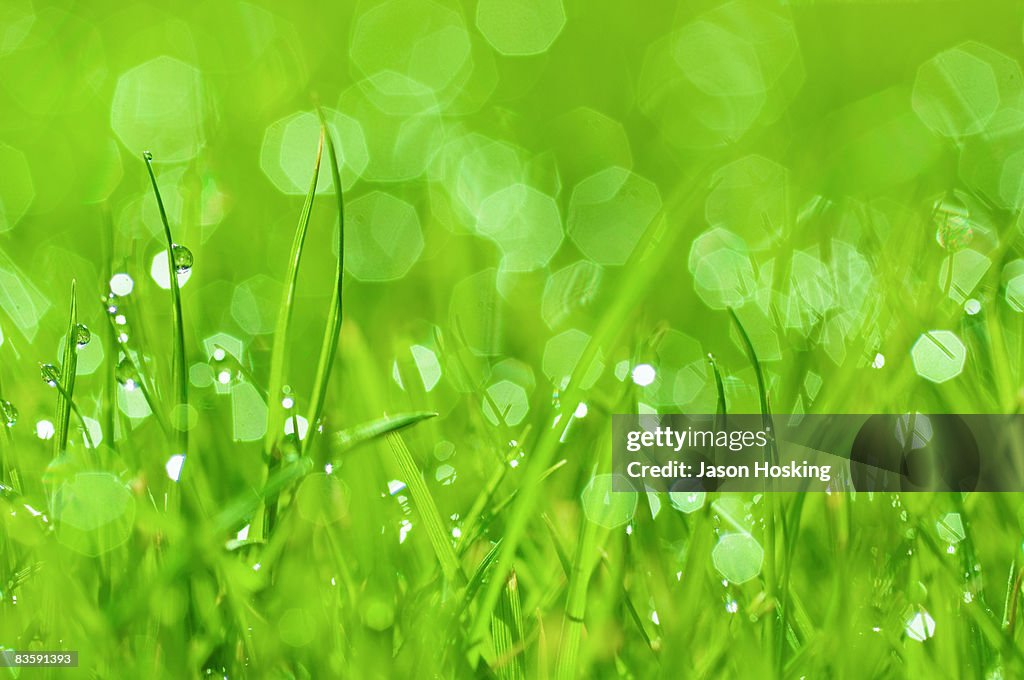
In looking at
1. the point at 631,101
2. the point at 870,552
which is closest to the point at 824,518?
the point at 870,552

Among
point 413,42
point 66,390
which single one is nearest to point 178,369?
point 66,390

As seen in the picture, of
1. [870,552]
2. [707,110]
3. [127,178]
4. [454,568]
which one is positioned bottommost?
[870,552]

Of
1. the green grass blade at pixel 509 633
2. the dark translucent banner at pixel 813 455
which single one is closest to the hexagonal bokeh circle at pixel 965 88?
the dark translucent banner at pixel 813 455

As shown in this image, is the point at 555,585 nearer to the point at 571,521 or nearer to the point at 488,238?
the point at 571,521

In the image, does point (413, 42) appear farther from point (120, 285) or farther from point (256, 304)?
point (120, 285)

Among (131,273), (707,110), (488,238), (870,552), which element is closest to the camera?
(870,552)

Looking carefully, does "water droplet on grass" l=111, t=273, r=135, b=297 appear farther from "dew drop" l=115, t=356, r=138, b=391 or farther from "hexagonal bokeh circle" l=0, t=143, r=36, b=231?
"hexagonal bokeh circle" l=0, t=143, r=36, b=231

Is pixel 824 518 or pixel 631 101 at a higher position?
pixel 631 101
